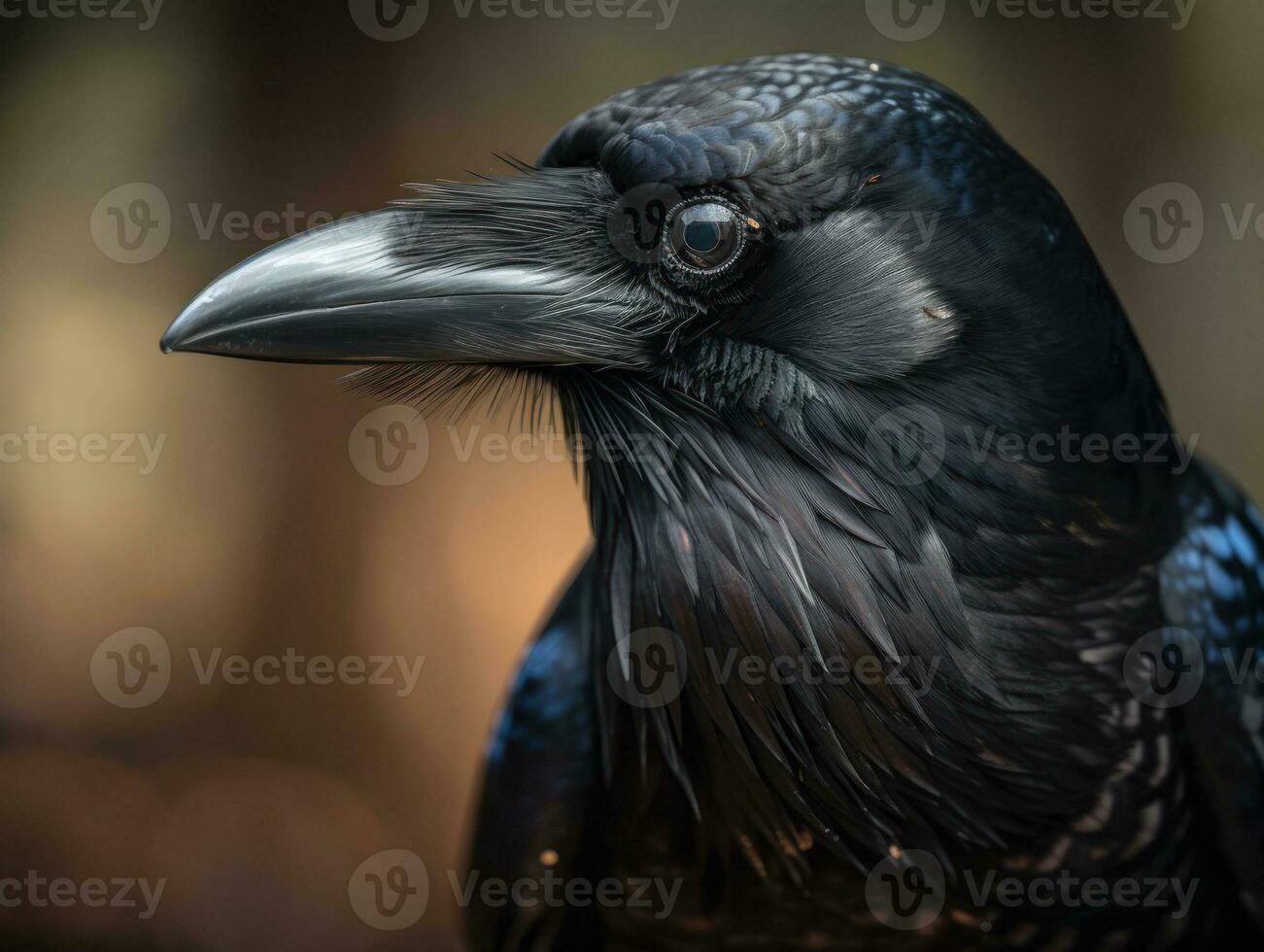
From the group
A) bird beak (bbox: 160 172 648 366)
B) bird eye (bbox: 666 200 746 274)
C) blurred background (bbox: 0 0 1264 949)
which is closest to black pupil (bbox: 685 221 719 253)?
bird eye (bbox: 666 200 746 274)

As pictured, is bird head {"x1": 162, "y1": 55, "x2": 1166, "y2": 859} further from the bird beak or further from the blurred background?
the blurred background

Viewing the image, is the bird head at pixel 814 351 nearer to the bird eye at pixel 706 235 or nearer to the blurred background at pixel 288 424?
the bird eye at pixel 706 235

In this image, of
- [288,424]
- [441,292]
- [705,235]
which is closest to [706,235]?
[705,235]

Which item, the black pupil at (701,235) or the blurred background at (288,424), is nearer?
the black pupil at (701,235)

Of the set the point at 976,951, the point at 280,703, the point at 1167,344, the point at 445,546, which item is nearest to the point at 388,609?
the point at 445,546

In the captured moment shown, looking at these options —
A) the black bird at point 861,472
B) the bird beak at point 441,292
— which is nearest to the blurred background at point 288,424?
the black bird at point 861,472

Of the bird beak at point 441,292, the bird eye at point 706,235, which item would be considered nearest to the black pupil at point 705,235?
the bird eye at point 706,235

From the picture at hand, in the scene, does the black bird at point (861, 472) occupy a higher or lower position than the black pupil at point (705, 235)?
lower

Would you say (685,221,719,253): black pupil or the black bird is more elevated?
(685,221,719,253): black pupil

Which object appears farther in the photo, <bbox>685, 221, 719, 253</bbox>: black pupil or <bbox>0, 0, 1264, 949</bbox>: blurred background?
<bbox>0, 0, 1264, 949</bbox>: blurred background
